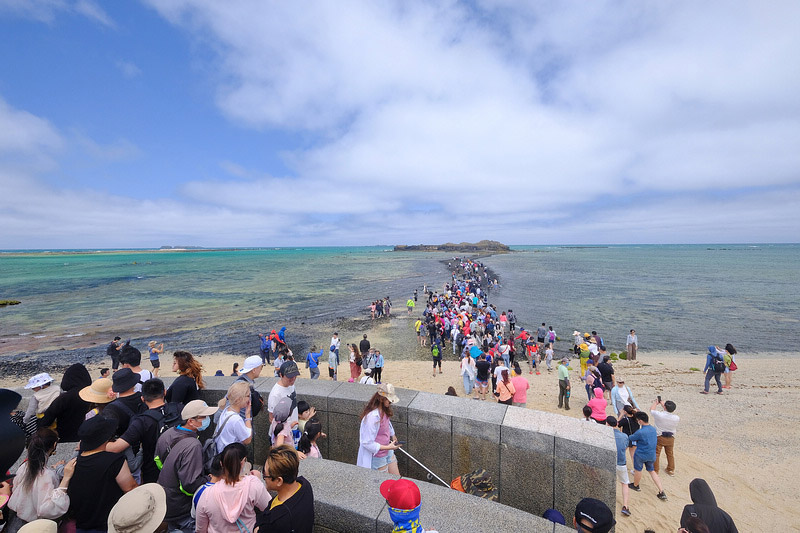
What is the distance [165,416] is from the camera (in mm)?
3533

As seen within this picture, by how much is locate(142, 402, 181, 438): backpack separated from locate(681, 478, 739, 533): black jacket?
497cm

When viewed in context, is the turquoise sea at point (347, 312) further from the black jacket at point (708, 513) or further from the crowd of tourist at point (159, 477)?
the black jacket at point (708, 513)

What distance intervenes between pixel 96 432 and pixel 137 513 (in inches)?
35.7

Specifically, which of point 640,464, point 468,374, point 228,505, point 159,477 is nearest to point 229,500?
point 228,505

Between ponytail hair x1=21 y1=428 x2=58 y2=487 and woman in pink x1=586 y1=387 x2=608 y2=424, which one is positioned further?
woman in pink x1=586 y1=387 x2=608 y2=424

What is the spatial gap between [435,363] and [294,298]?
24.3m

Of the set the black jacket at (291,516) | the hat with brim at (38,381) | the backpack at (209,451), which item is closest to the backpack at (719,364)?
the black jacket at (291,516)

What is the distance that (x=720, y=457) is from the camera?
7664 mm

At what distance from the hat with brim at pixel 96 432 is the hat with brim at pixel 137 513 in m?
0.69

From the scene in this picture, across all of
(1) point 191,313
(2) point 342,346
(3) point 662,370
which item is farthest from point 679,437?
(1) point 191,313

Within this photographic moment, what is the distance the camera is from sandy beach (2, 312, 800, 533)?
5.84 m

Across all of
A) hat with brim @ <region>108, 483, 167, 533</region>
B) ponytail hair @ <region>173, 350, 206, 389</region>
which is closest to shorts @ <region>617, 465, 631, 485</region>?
hat with brim @ <region>108, 483, 167, 533</region>

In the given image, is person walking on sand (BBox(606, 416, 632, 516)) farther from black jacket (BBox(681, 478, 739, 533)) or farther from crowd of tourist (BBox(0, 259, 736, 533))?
black jacket (BBox(681, 478, 739, 533))

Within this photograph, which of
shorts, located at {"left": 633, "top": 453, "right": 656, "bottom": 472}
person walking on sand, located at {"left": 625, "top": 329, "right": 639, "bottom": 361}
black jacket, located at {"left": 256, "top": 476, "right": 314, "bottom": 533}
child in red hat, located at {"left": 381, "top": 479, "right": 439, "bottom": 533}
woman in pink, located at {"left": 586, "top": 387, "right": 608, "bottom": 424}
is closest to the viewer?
child in red hat, located at {"left": 381, "top": 479, "right": 439, "bottom": 533}
